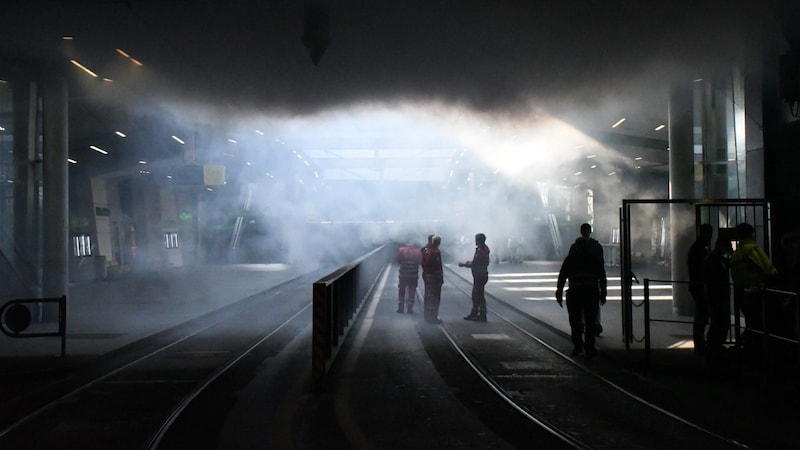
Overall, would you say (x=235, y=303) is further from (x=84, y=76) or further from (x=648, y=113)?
(x=648, y=113)

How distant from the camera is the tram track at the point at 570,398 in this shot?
5.95m

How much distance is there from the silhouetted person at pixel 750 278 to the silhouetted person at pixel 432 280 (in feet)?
20.4

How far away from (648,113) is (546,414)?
46.5ft

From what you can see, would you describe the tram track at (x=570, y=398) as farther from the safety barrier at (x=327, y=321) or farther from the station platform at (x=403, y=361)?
the safety barrier at (x=327, y=321)

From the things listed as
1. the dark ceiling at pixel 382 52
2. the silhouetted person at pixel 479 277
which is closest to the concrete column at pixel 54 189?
the dark ceiling at pixel 382 52

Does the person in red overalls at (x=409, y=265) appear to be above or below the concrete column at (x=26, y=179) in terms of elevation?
below

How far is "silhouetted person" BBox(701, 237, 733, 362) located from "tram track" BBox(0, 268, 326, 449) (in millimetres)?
5624

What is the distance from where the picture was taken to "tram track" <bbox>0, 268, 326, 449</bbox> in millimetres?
6154

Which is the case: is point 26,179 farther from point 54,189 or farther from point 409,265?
point 409,265

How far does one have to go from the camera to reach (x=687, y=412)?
22.7ft

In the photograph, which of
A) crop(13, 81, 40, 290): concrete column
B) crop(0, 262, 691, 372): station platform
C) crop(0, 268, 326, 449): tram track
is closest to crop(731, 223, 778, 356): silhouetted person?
crop(0, 262, 691, 372): station platform

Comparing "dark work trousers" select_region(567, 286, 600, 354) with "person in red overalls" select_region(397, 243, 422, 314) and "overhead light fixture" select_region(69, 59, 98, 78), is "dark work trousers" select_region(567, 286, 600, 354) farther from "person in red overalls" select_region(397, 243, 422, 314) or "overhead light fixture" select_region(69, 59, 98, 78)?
"overhead light fixture" select_region(69, 59, 98, 78)

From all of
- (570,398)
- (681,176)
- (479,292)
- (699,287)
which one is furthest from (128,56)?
(681,176)

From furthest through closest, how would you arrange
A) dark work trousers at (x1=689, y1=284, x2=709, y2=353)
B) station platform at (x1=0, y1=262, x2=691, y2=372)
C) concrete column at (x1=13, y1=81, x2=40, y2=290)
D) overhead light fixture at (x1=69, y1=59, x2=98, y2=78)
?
Answer: concrete column at (x1=13, y1=81, x2=40, y2=290) < overhead light fixture at (x1=69, y1=59, x2=98, y2=78) < station platform at (x1=0, y1=262, x2=691, y2=372) < dark work trousers at (x1=689, y1=284, x2=709, y2=353)
